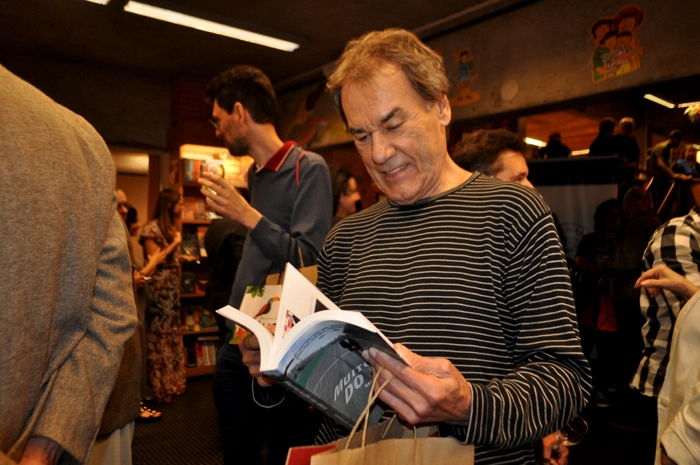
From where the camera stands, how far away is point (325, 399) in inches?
30.0

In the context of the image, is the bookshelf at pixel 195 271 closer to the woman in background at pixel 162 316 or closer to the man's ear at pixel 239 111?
the woman in background at pixel 162 316

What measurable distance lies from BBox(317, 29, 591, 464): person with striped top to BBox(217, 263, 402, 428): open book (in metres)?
0.07

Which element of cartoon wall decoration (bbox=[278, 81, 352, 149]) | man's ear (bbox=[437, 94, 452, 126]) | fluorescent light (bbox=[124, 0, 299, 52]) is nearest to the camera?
man's ear (bbox=[437, 94, 452, 126])

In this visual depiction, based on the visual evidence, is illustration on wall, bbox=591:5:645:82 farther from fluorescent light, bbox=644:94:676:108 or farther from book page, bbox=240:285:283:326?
book page, bbox=240:285:283:326

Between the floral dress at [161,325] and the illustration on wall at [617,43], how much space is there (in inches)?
168

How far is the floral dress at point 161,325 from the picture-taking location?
4.86 m

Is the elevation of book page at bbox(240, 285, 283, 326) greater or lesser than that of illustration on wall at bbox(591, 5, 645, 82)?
lesser

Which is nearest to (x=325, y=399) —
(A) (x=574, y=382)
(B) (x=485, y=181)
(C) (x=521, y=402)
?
(C) (x=521, y=402)

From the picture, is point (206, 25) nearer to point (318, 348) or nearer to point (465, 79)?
point (465, 79)

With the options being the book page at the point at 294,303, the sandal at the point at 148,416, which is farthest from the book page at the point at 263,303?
the sandal at the point at 148,416

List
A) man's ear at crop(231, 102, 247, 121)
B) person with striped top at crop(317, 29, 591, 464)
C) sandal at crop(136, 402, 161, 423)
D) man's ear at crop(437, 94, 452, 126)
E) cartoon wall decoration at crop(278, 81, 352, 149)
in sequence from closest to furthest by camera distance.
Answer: person with striped top at crop(317, 29, 591, 464) < man's ear at crop(437, 94, 452, 126) < man's ear at crop(231, 102, 247, 121) < sandal at crop(136, 402, 161, 423) < cartoon wall decoration at crop(278, 81, 352, 149)

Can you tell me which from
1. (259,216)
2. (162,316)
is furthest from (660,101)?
(162,316)

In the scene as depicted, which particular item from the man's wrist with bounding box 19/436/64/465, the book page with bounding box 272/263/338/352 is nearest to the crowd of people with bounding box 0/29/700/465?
the man's wrist with bounding box 19/436/64/465

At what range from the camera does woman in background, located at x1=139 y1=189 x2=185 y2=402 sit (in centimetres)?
486
